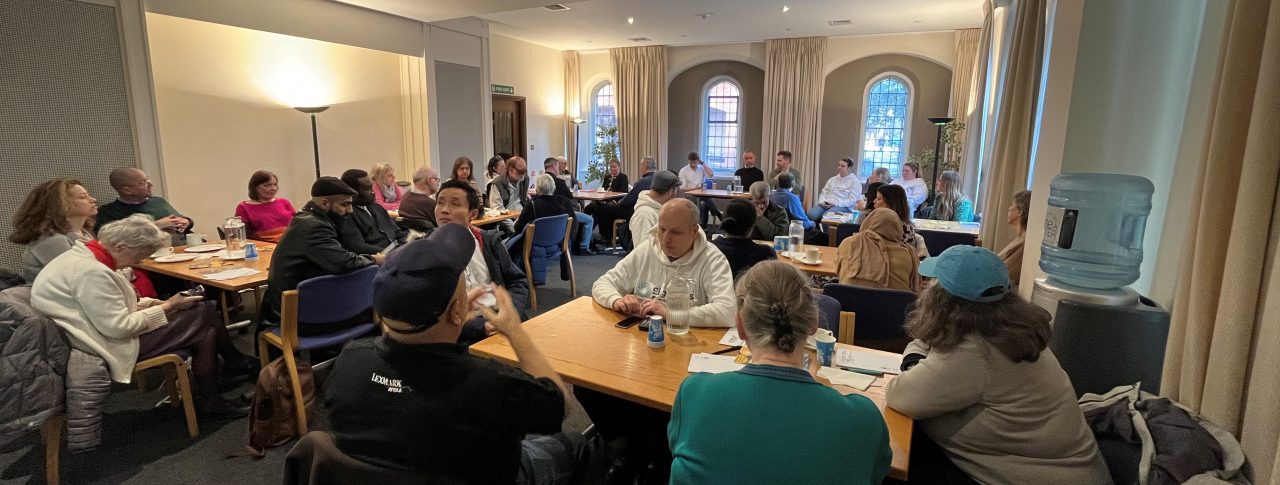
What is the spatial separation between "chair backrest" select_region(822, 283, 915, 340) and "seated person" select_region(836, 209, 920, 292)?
346mm

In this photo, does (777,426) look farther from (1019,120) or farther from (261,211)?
(261,211)

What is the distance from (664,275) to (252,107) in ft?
19.4

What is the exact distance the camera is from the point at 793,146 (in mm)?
10609

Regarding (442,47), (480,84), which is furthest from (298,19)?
(480,84)

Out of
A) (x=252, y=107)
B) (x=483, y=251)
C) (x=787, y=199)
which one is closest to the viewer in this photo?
(x=483, y=251)

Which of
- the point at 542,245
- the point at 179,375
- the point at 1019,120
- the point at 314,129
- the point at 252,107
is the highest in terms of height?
the point at 252,107

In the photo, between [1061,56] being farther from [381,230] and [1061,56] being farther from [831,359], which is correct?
[381,230]

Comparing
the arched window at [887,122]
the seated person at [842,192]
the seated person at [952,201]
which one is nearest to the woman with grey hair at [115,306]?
the seated person at [952,201]

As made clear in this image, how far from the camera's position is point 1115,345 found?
1.98 m

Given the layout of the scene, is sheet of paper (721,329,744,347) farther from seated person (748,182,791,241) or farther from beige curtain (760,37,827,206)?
beige curtain (760,37,827,206)

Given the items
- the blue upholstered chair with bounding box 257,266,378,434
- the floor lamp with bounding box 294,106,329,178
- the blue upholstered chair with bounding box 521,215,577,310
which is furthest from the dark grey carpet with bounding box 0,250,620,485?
the floor lamp with bounding box 294,106,329,178

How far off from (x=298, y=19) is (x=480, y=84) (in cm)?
291

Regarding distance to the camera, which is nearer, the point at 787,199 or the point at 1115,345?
the point at 1115,345

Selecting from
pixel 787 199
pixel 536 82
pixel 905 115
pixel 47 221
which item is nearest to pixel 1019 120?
pixel 787 199
